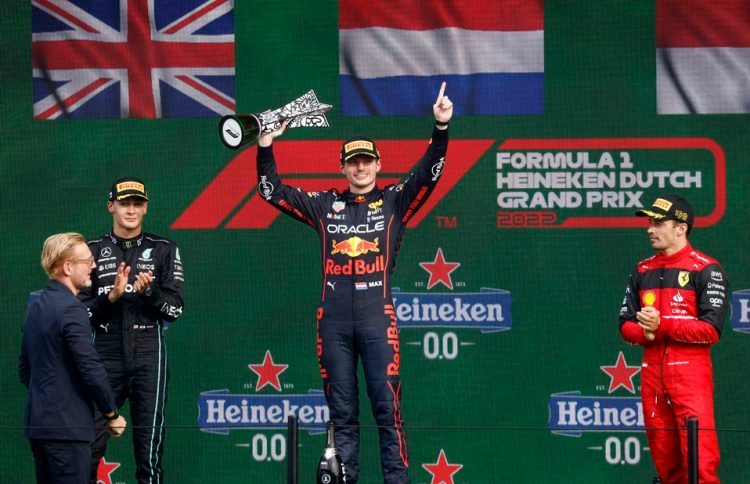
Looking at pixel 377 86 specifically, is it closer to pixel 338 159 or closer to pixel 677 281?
pixel 338 159

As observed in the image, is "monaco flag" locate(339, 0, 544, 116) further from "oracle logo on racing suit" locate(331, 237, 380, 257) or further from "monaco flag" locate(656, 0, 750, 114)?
"oracle logo on racing suit" locate(331, 237, 380, 257)

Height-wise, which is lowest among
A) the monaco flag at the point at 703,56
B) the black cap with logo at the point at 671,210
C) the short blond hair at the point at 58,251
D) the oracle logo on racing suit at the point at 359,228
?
the short blond hair at the point at 58,251

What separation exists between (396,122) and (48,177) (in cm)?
163

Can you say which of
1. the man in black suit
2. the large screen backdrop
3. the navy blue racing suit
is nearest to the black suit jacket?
the man in black suit

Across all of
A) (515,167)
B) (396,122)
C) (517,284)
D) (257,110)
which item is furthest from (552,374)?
(257,110)

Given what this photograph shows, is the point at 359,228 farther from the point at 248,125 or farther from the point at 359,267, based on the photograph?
the point at 248,125

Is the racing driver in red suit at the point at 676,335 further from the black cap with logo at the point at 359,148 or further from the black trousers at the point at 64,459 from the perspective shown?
the black trousers at the point at 64,459

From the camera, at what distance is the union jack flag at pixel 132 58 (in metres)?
5.67

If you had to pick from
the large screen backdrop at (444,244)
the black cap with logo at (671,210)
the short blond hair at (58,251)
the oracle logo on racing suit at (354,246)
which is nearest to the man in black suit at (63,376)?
the short blond hair at (58,251)

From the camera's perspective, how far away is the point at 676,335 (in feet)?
14.9

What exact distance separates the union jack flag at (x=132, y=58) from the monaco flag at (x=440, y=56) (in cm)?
58

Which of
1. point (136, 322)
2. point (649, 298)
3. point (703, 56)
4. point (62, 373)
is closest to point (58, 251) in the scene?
point (62, 373)

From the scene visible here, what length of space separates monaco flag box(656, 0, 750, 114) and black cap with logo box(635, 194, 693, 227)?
2.99 ft

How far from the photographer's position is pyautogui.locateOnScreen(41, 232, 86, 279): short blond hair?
13.2ft
